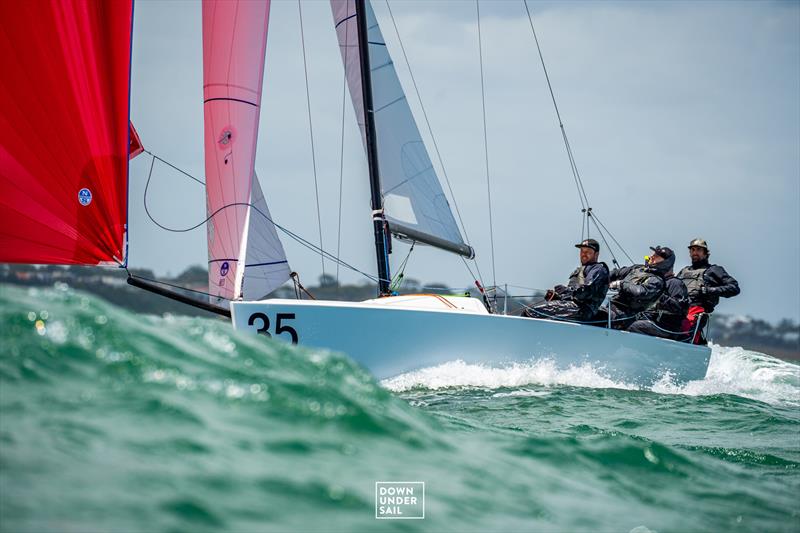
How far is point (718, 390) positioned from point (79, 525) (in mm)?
7928

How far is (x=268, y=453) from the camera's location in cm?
349

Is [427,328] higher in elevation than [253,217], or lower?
lower

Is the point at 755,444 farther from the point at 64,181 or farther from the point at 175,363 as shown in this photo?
the point at 64,181

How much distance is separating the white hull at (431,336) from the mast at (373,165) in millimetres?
1305

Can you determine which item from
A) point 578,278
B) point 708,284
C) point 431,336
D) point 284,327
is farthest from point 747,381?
point 284,327

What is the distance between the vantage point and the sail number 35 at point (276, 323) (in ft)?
25.5

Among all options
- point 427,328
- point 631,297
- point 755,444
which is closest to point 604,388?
point 631,297

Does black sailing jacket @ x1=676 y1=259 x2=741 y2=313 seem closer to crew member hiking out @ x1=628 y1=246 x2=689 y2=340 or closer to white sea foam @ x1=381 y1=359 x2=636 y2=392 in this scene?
crew member hiking out @ x1=628 y1=246 x2=689 y2=340

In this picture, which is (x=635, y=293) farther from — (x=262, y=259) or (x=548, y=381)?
(x=262, y=259)

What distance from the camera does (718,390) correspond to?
31.2 ft

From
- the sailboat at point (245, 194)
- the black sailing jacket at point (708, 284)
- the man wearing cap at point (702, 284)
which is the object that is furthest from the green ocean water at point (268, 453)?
the black sailing jacket at point (708, 284)

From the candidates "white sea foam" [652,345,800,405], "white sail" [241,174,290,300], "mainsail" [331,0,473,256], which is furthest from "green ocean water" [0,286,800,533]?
"mainsail" [331,0,473,256]

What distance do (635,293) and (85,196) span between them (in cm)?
518

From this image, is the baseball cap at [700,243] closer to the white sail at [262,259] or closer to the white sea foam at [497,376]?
the white sea foam at [497,376]
